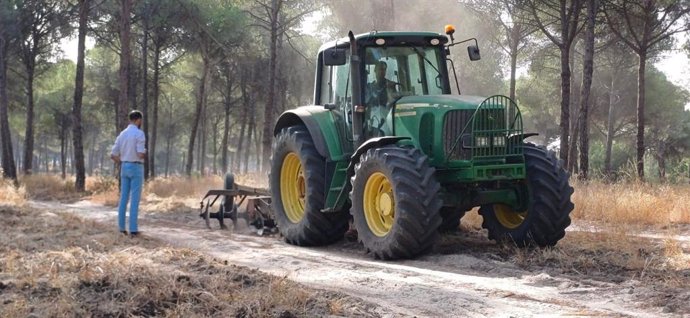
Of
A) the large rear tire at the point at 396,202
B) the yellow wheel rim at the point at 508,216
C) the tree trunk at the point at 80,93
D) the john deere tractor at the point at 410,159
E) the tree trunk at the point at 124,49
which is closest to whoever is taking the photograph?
the large rear tire at the point at 396,202

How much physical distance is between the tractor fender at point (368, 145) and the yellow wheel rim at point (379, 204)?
0.37 m

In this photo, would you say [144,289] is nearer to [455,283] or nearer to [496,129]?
[455,283]

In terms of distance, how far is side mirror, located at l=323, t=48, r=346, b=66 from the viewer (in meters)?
8.08

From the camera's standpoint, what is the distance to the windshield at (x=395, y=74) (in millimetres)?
8523

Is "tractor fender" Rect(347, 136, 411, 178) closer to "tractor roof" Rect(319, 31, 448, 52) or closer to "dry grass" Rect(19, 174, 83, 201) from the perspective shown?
"tractor roof" Rect(319, 31, 448, 52)

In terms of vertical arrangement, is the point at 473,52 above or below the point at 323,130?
above

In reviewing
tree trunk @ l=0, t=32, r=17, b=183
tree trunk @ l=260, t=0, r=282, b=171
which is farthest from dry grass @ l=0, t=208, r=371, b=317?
tree trunk @ l=0, t=32, r=17, b=183

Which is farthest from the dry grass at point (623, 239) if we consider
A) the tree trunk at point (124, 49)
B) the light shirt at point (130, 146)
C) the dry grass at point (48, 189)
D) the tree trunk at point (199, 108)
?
the tree trunk at point (199, 108)

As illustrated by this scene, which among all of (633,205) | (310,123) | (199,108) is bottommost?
(633,205)

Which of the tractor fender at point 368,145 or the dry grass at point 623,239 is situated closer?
the dry grass at point 623,239

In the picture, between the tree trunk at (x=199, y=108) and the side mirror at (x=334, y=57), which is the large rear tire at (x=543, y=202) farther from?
the tree trunk at (x=199, y=108)

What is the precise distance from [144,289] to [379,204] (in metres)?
3.79

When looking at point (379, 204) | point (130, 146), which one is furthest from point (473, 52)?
point (130, 146)

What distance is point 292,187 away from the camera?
997 centimetres
